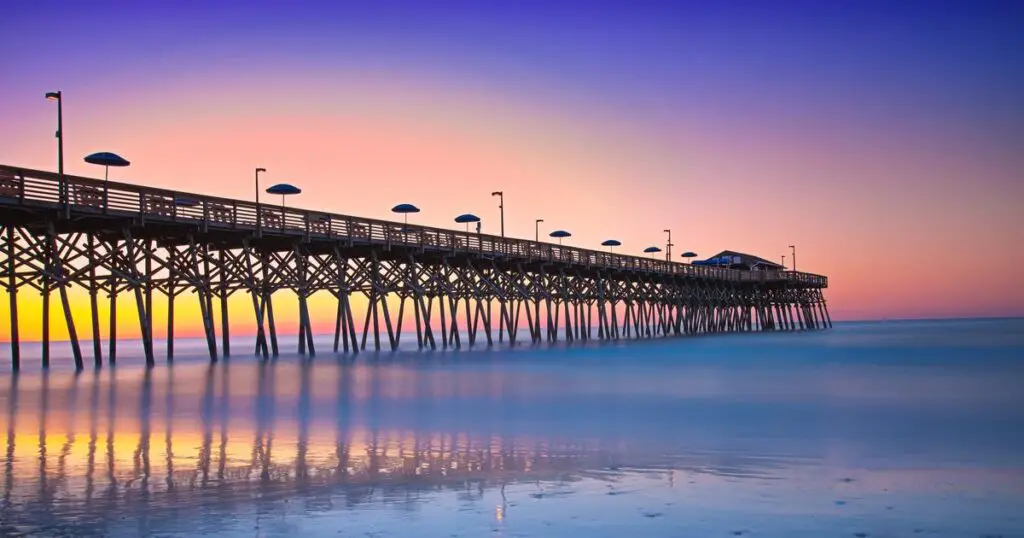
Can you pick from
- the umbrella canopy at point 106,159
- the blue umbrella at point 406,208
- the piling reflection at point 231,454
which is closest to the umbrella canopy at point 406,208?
the blue umbrella at point 406,208

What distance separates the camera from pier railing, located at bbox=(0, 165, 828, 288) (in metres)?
24.3

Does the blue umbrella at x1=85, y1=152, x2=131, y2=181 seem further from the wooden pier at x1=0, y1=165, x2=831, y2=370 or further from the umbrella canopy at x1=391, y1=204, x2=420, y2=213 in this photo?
the umbrella canopy at x1=391, y1=204, x2=420, y2=213

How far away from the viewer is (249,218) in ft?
102

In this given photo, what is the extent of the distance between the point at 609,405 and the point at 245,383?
9053 millimetres

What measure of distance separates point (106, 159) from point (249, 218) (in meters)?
→ 4.73

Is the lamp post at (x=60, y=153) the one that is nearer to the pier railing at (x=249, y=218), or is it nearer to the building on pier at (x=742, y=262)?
the pier railing at (x=249, y=218)

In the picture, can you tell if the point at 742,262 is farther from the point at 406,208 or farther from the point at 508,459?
the point at 508,459

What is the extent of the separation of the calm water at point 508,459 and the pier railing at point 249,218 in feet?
15.3

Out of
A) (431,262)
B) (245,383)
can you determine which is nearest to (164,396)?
(245,383)

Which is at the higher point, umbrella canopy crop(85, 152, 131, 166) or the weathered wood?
umbrella canopy crop(85, 152, 131, 166)

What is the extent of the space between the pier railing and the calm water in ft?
15.3

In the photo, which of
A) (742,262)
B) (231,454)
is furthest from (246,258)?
(742,262)

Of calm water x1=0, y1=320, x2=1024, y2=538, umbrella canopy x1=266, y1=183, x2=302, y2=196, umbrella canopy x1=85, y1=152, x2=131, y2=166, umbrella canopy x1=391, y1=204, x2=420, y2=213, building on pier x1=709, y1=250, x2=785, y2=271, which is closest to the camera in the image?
calm water x1=0, y1=320, x2=1024, y2=538

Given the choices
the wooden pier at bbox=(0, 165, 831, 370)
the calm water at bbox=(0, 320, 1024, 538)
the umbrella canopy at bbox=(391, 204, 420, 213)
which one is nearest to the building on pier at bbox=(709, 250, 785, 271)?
the wooden pier at bbox=(0, 165, 831, 370)
